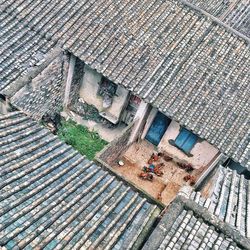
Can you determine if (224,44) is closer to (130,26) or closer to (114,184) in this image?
(130,26)

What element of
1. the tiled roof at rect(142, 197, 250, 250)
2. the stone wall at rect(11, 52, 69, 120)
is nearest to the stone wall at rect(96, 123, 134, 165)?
the stone wall at rect(11, 52, 69, 120)

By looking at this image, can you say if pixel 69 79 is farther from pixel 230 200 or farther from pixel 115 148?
pixel 230 200

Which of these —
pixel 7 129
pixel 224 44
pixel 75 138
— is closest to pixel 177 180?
pixel 75 138

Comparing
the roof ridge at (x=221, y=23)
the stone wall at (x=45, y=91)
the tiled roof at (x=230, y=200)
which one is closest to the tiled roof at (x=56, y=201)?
the tiled roof at (x=230, y=200)

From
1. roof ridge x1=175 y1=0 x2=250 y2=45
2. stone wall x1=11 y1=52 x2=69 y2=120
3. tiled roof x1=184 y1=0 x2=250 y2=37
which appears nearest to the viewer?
stone wall x1=11 y1=52 x2=69 y2=120

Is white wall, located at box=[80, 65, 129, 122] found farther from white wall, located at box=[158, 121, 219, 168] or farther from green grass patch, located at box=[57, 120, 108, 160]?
white wall, located at box=[158, 121, 219, 168]
